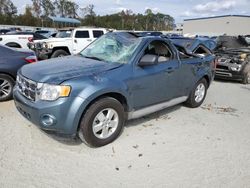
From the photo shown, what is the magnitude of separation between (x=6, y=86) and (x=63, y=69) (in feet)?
8.96

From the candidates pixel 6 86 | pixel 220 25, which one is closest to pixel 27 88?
pixel 6 86

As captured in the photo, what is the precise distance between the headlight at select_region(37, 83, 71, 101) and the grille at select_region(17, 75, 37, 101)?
16 centimetres

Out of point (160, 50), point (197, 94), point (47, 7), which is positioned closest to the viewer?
point (160, 50)

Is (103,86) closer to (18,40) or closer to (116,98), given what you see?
(116,98)

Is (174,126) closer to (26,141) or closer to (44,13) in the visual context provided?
(26,141)

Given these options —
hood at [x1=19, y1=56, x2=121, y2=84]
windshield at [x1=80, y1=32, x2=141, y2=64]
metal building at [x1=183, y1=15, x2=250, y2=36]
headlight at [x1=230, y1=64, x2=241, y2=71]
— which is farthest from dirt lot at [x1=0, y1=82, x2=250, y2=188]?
metal building at [x1=183, y1=15, x2=250, y2=36]

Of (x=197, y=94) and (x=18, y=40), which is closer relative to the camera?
(x=197, y=94)

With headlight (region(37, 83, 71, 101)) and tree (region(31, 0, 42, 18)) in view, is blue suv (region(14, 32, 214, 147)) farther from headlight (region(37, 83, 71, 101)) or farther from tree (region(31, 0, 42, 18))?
tree (region(31, 0, 42, 18))

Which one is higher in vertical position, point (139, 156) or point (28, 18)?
point (28, 18)

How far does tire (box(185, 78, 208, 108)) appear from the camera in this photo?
6061mm

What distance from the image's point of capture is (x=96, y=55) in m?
4.95

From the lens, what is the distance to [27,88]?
401cm

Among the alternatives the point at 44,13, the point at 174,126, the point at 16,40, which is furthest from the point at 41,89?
the point at 44,13

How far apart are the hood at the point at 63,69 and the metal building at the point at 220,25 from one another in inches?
2407
